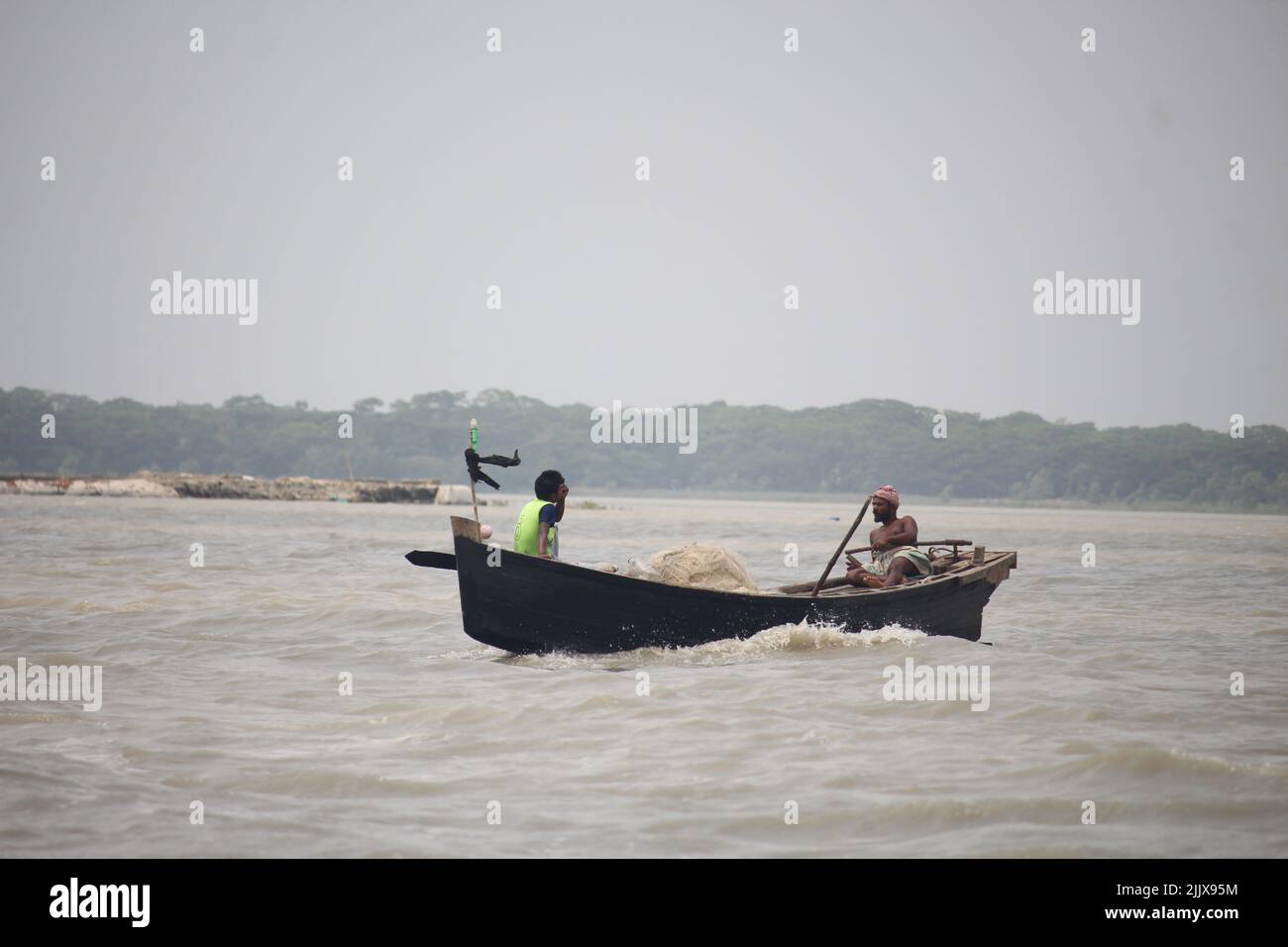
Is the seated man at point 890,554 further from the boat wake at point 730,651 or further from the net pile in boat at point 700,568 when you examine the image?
the net pile in boat at point 700,568

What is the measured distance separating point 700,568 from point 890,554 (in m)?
2.33

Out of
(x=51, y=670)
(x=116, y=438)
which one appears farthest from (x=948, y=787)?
(x=116, y=438)

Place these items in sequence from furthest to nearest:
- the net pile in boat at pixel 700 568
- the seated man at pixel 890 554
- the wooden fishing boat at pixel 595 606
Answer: the seated man at pixel 890 554
the net pile in boat at pixel 700 568
the wooden fishing boat at pixel 595 606

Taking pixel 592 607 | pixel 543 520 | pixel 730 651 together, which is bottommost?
pixel 730 651

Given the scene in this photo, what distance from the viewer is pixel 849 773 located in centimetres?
817

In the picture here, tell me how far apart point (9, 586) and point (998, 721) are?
573 inches

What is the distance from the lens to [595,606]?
12.2 metres

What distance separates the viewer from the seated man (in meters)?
14.3

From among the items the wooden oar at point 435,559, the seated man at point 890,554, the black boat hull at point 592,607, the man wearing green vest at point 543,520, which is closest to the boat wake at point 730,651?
the black boat hull at point 592,607

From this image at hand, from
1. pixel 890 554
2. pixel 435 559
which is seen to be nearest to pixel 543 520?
pixel 435 559

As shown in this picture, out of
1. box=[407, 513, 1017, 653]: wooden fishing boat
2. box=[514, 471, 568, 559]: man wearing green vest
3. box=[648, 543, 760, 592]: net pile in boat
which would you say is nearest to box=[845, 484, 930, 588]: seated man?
box=[407, 513, 1017, 653]: wooden fishing boat

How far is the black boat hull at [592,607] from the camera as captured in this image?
39.2 feet

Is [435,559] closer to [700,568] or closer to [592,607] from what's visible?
[592,607]

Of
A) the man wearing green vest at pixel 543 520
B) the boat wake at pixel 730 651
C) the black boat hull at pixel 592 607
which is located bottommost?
the boat wake at pixel 730 651
